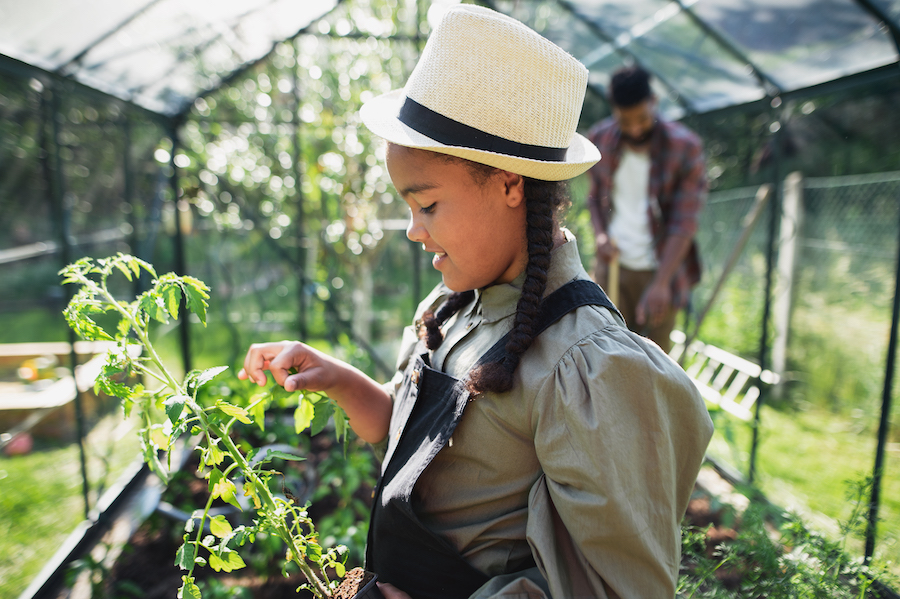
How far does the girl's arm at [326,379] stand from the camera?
1204 mm

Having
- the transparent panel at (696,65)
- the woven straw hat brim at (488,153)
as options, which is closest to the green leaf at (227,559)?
the woven straw hat brim at (488,153)

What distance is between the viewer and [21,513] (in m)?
2.59

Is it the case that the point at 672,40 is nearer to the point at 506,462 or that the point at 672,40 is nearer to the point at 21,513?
the point at 506,462

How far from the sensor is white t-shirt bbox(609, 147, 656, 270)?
10.7 feet

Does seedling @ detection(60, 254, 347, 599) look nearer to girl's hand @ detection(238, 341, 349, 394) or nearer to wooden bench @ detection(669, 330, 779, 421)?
girl's hand @ detection(238, 341, 349, 394)

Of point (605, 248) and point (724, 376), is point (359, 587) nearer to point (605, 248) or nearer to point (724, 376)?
point (605, 248)

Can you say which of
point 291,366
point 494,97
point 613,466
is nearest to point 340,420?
point 291,366

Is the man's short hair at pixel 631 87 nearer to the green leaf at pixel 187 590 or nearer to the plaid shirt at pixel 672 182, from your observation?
the plaid shirt at pixel 672 182

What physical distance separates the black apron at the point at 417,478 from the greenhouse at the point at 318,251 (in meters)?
0.16

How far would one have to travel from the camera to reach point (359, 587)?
3.89 ft

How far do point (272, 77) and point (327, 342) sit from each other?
200 centimetres

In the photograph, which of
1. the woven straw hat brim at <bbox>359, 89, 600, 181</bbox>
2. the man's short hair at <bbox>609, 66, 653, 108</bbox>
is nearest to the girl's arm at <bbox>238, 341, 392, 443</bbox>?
the woven straw hat brim at <bbox>359, 89, 600, 181</bbox>

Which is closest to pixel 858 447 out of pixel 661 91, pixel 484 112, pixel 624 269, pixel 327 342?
pixel 624 269

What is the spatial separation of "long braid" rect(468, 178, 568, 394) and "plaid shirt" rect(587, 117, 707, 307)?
2128 mm
